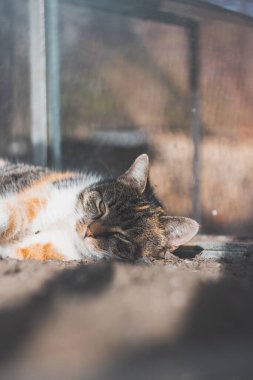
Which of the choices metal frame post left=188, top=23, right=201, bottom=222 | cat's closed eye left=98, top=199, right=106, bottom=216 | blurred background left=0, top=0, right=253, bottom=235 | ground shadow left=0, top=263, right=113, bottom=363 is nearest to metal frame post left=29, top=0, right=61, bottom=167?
blurred background left=0, top=0, right=253, bottom=235

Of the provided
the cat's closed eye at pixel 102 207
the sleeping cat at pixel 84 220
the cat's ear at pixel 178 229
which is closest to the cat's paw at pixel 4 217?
the sleeping cat at pixel 84 220

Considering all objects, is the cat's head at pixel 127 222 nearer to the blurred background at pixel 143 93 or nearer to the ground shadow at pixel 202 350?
the ground shadow at pixel 202 350

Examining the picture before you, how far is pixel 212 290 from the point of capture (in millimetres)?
1558

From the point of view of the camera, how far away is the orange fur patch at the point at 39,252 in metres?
2.47

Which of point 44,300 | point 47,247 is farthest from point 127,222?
point 44,300

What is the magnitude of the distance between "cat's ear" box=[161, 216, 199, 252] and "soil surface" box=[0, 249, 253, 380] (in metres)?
0.91

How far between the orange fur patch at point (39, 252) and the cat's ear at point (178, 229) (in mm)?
528

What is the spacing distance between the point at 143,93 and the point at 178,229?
1.68 meters

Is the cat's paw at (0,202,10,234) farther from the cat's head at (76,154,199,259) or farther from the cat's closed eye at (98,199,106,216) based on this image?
the cat's closed eye at (98,199,106,216)

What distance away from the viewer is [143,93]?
4.10 m

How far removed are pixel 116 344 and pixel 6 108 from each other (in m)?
3.40

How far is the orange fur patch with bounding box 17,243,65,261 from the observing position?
247 cm

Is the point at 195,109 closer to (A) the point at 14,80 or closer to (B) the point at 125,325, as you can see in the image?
(A) the point at 14,80

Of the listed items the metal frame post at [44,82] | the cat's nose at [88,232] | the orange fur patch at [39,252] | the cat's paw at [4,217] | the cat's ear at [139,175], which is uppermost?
the metal frame post at [44,82]
